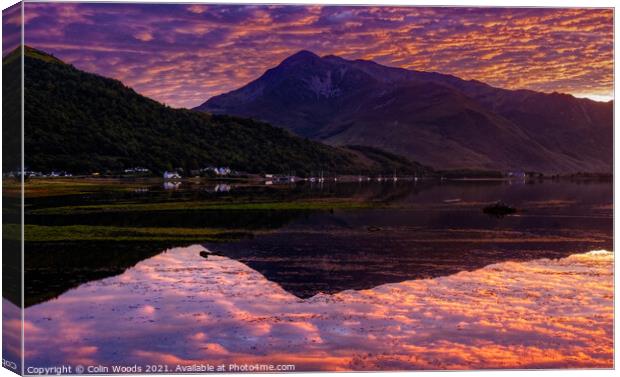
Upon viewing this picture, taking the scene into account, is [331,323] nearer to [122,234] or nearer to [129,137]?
[122,234]

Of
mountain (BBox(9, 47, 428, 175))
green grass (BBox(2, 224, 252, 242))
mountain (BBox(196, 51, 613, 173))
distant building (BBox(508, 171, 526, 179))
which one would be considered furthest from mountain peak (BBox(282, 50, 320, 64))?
distant building (BBox(508, 171, 526, 179))

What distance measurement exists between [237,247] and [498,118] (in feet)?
48.3

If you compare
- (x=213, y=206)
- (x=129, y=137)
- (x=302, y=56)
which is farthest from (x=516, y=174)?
(x=302, y=56)

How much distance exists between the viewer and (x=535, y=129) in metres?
41.5

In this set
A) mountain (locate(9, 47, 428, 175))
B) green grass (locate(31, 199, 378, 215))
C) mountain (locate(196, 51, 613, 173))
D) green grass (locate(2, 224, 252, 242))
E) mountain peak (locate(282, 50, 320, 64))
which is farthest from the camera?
green grass (locate(31, 199, 378, 215))

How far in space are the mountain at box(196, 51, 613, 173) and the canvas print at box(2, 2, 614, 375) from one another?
0.63ft

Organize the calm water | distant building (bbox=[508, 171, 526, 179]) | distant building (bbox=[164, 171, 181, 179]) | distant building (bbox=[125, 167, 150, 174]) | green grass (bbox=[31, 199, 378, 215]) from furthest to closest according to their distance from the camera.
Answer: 1. distant building (bbox=[164, 171, 181, 179])
2. green grass (bbox=[31, 199, 378, 215])
3. distant building (bbox=[125, 167, 150, 174])
4. distant building (bbox=[508, 171, 526, 179])
5. the calm water

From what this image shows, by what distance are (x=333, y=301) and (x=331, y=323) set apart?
2.47 metres

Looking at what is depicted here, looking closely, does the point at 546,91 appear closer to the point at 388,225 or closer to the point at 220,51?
the point at 220,51

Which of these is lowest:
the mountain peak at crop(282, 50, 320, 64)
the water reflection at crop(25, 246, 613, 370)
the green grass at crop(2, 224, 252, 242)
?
the water reflection at crop(25, 246, 613, 370)

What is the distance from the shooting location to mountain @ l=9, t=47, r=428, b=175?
30328 mm

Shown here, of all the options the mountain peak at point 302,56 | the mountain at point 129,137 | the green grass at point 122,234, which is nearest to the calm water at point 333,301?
the green grass at point 122,234

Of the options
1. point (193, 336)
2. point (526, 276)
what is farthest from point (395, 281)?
point (193, 336)

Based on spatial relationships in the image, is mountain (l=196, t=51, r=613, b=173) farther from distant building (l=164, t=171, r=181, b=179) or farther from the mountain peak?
distant building (l=164, t=171, r=181, b=179)
